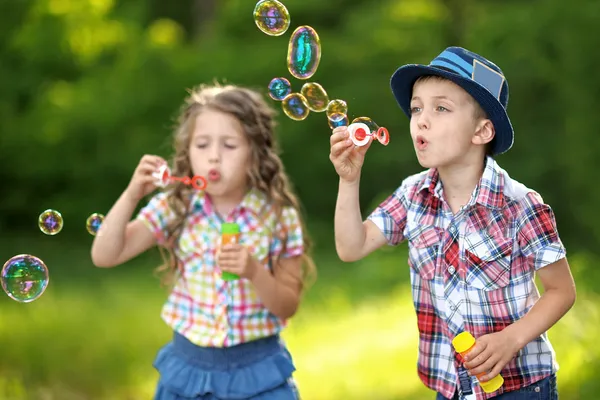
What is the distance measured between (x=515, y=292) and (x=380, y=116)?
24.1 ft

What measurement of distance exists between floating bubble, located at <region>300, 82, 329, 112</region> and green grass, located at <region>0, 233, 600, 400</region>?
1828mm

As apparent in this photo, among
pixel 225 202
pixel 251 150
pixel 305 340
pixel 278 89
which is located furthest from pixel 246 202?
pixel 305 340

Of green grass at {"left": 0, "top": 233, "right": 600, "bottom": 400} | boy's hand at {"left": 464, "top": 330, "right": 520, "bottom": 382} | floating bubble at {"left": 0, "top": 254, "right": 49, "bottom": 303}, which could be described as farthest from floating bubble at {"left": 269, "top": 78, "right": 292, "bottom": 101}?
green grass at {"left": 0, "top": 233, "right": 600, "bottom": 400}

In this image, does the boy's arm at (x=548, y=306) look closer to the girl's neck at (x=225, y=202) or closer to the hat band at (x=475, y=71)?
the hat band at (x=475, y=71)

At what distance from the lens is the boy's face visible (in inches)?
94.8

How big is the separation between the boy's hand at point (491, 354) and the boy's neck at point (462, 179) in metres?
0.39

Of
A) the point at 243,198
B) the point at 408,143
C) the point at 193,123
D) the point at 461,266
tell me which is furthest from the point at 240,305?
the point at 408,143

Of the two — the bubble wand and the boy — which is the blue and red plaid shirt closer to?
the boy

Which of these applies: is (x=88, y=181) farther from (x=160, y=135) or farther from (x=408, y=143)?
(x=408, y=143)

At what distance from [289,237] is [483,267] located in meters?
0.90

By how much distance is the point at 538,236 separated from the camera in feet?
7.79

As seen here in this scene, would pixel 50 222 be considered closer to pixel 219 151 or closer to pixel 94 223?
pixel 94 223

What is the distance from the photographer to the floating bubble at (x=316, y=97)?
9.48 ft

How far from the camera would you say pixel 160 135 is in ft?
30.0
